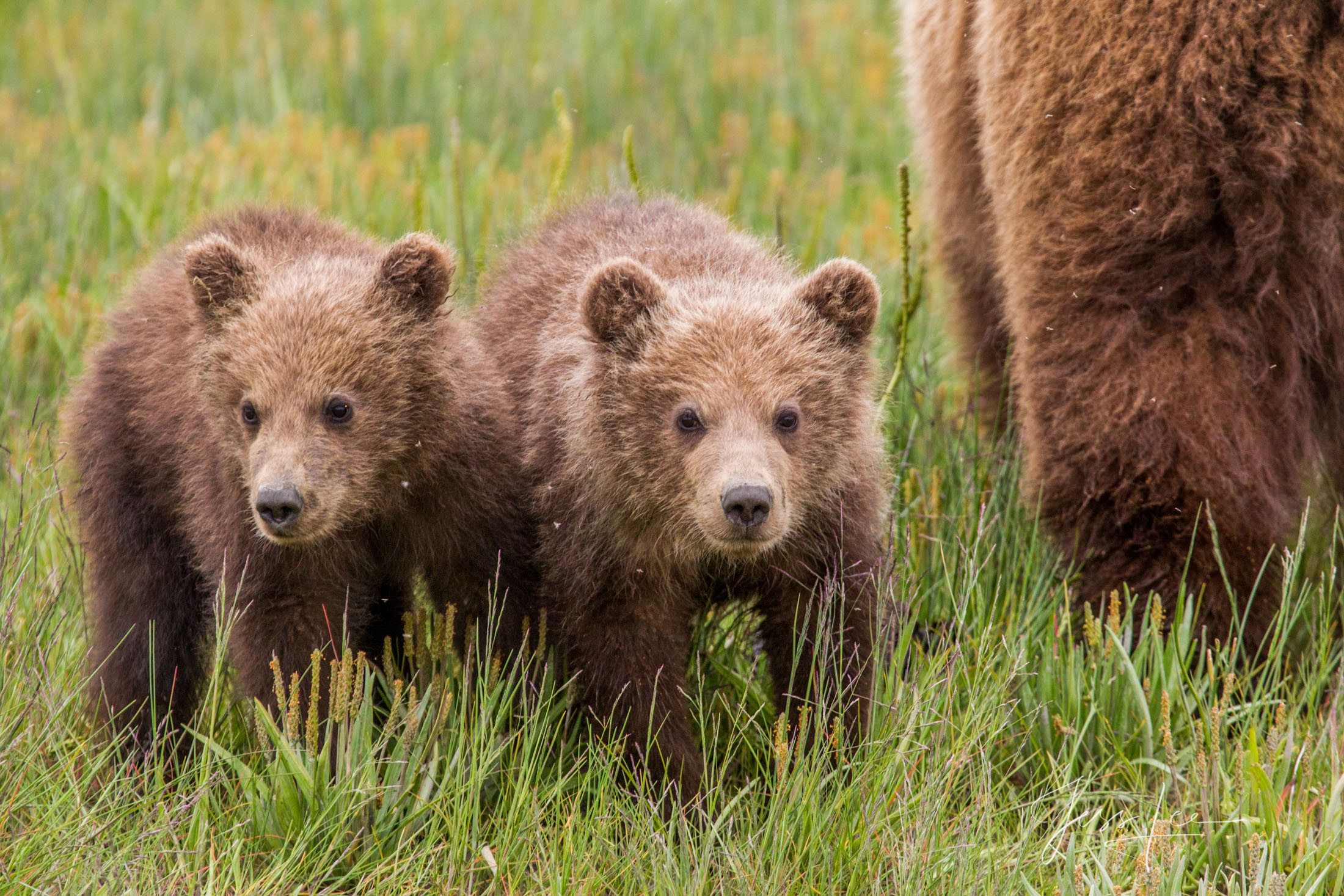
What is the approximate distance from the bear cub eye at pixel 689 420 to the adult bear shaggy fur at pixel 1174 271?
1.14 m

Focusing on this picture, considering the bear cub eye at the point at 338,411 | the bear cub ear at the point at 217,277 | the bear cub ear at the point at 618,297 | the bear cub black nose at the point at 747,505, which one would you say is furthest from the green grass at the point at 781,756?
the bear cub ear at the point at 618,297

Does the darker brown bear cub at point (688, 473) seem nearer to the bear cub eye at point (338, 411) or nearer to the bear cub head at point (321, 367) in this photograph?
the bear cub head at point (321, 367)

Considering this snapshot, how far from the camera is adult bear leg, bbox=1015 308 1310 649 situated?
4109 millimetres

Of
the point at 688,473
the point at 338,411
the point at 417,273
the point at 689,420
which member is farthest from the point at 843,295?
the point at 338,411

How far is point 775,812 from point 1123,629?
53.7 inches

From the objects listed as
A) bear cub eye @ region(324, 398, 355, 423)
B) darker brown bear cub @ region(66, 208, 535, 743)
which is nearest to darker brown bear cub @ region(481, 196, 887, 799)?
darker brown bear cub @ region(66, 208, 535, 743)

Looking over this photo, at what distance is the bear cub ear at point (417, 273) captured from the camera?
383cm

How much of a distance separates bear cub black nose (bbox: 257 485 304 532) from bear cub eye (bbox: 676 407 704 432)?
3.12ft

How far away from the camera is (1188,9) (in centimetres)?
399

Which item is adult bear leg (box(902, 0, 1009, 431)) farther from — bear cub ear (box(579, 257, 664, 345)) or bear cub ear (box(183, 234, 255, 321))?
bear cub ear (box(183, 234, 255, 321))

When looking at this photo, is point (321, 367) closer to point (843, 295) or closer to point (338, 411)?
point (338, 411)

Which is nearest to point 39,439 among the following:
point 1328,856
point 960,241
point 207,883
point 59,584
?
point 59,584

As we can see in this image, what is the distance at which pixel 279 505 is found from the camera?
3.45 m

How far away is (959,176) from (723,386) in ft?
5.91
